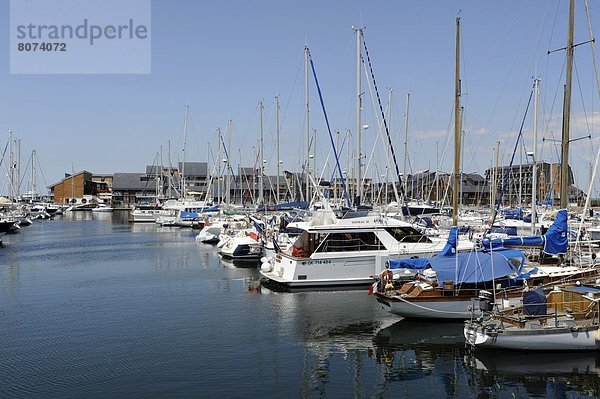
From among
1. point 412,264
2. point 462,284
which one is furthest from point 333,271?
point 462,284

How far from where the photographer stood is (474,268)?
76.1 ft

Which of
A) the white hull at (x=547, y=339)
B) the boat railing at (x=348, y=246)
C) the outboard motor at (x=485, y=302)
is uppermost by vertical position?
the boat railing at (x=348, y=246)

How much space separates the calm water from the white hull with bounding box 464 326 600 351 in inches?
14.2

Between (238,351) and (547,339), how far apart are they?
10.6 meters

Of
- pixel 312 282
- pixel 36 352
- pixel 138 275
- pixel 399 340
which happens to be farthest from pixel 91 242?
pixel 399 340

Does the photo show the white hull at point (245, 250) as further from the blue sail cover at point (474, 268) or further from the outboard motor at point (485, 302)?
the outboard motor at point (485, 302)

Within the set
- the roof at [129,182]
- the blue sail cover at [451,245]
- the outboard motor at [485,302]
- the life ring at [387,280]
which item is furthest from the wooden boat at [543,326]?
the roof at [129,182]

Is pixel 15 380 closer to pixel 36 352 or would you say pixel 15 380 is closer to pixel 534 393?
pixel 36 352

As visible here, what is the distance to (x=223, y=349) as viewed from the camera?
20.7 metres

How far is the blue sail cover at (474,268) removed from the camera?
22891 millimetres

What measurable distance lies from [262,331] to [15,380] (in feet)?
30.5

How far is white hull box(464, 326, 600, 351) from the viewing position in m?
18.8

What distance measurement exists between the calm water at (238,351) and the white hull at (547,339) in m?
0.36

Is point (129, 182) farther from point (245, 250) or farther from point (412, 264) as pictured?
point (412, 264)
